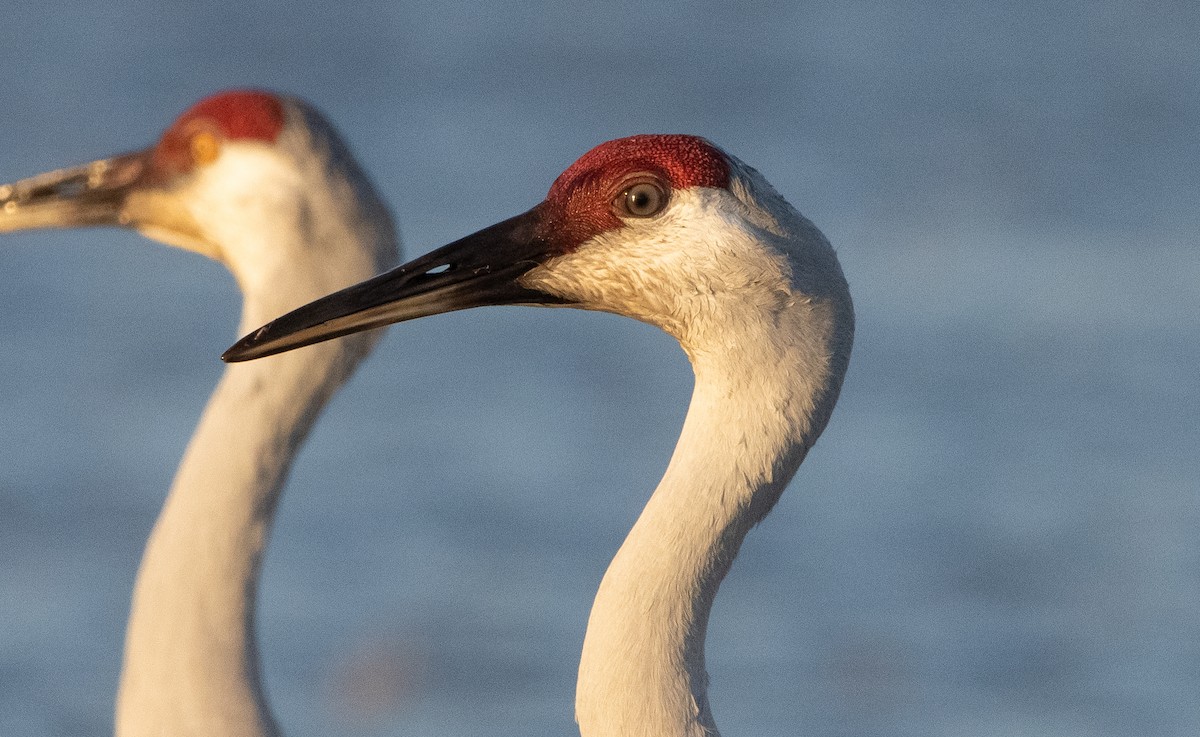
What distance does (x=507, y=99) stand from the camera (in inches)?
632

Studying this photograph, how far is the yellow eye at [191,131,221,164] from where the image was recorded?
5742 mm

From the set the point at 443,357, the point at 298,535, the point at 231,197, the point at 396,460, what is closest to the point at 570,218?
the point at 231,197

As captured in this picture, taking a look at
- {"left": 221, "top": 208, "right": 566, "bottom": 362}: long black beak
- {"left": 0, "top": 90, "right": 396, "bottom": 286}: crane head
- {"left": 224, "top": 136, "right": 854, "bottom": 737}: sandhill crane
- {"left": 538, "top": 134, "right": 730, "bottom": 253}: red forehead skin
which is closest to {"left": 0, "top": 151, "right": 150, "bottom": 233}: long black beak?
{"left": 0, "top": 90, "right": 396, "bottom": 286}: crane head

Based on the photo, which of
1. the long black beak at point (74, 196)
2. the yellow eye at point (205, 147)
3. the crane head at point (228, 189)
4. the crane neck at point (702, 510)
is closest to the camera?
the crane neck at point (702, 510)

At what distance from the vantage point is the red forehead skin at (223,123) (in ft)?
18.5

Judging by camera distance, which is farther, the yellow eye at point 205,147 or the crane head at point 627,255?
the yellow eye at point 205,147

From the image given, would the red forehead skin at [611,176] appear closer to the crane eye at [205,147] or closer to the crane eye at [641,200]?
the crane eye at [641,200]

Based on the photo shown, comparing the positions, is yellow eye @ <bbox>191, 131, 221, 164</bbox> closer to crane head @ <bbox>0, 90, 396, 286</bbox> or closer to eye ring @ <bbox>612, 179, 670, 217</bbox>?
crane head @ <bbox>0, 90, 396, 286</bbox>

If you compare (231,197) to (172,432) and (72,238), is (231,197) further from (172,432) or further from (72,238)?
(72,238)

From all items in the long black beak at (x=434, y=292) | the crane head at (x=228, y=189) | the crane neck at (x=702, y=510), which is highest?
the crane head at (x=228, y=189)

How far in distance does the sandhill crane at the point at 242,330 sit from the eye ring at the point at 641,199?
1837 mm

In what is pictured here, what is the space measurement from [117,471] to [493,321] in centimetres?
250

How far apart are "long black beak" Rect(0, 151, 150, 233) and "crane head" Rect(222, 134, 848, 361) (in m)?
2.14

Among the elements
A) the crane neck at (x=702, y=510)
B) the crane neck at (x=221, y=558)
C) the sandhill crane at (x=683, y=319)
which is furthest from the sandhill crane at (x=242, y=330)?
the crane neck at (x=702, y=510)
